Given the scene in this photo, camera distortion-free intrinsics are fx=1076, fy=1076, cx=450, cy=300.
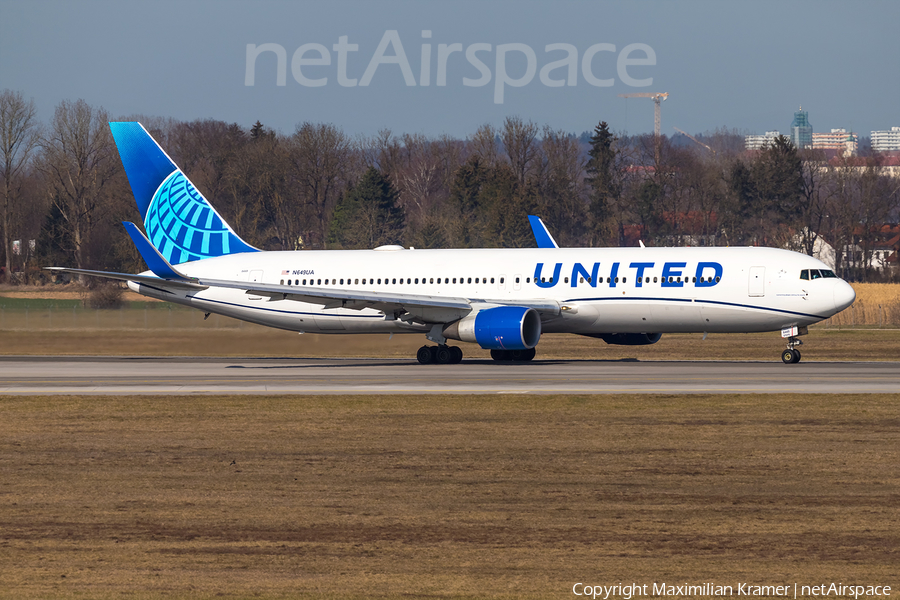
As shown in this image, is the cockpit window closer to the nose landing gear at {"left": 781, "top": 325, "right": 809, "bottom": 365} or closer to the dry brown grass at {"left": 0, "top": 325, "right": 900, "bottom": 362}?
the nose landing gear at {"left": 781, "top": 325, "right": 809, "bottom": 365}

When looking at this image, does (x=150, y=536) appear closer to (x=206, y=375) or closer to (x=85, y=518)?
(x=85, y=518)

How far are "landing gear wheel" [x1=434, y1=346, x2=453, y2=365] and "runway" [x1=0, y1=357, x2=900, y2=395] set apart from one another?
0.70 metres

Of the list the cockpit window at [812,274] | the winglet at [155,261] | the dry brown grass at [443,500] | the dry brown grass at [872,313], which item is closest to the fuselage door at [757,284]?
the cockpit window at [812,274]

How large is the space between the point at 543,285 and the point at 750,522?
24.9 metres

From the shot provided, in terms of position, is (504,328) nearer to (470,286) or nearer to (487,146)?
(470,286)

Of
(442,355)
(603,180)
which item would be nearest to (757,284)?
(442,355)

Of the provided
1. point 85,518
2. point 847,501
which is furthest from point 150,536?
point 847,501

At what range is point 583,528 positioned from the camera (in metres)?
12.6

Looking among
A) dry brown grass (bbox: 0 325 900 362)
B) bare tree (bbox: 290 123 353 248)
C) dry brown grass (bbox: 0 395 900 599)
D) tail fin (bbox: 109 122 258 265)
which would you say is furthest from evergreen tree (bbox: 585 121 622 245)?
dry brown grass (bbox: 0 395 900 599)

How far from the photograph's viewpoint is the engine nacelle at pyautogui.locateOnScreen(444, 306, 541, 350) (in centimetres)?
3494

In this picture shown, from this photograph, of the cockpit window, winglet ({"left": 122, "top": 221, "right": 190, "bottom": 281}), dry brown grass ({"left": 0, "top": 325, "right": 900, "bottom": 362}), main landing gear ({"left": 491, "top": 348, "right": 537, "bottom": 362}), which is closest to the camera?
the cockpit window

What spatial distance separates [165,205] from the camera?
4406 centimetres

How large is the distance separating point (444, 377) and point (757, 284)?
11176 mm

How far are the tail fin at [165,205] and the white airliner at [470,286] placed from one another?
0.13ft
